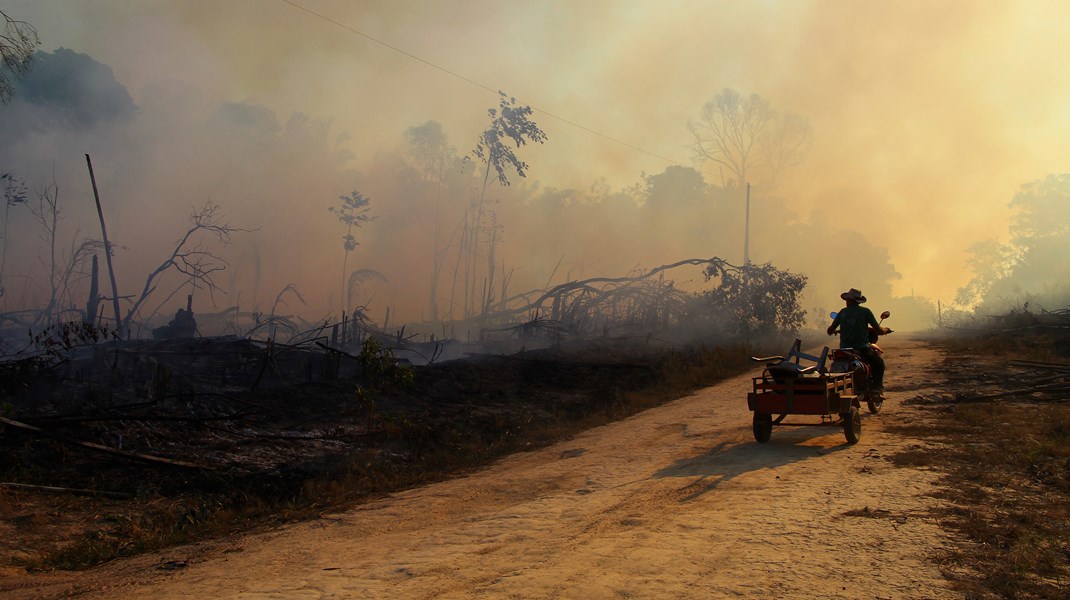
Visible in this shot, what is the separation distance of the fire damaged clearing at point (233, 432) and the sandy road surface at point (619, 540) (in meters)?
1.23

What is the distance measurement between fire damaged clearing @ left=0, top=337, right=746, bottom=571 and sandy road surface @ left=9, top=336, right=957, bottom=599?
123 centimetres

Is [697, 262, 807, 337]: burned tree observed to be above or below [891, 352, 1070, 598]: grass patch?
above

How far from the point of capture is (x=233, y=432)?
1120cm

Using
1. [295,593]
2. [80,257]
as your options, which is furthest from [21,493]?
[80,257]

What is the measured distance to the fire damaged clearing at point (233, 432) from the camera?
25.5 ft

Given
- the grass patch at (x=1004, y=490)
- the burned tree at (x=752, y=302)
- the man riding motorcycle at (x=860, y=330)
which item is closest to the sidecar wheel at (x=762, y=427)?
the grass patch at (x=1004, y=490)

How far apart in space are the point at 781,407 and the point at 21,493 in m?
9.18

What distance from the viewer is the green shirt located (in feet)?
33.7

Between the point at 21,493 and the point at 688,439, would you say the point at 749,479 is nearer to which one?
the point at 688,439

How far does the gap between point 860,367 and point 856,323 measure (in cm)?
72

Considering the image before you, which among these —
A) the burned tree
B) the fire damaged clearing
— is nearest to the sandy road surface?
the fire damaged clearing

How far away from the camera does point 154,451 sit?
9.91 metres

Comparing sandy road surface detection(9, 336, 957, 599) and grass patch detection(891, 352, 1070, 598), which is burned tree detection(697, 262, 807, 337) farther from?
sandy road surface detection(9, 336, 957, 599)

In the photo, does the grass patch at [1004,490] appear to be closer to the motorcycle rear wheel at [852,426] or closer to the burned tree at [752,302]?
the motorcycle rear wheel at [852,426]
